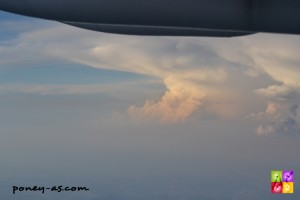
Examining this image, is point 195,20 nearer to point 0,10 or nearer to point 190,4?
point 190,4

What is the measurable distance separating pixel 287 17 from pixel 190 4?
54cm

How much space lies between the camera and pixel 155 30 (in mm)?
2850

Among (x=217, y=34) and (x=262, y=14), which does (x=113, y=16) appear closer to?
(x=217, y=34)

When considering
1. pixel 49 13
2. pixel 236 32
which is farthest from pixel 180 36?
pixel 49 13

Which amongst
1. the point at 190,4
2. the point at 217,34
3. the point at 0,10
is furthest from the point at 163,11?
the point at 0,10

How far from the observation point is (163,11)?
271 cm

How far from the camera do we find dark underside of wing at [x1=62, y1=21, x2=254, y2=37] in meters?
2.77

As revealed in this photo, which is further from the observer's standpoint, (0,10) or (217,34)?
(217,34)

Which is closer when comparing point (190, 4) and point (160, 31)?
point (190, 4)

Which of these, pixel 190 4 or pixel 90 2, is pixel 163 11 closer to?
pixel 190 4

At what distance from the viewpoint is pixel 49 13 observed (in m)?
2.59

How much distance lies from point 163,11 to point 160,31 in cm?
18

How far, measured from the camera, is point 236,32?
2.80 m

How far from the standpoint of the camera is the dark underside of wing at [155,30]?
2.77 metres
